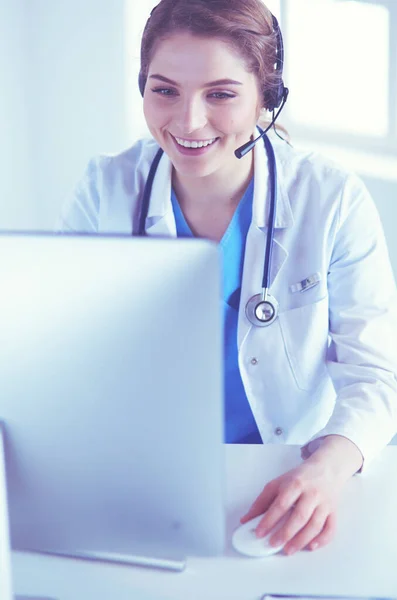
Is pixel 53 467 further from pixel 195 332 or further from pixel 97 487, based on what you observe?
pixel 195 332

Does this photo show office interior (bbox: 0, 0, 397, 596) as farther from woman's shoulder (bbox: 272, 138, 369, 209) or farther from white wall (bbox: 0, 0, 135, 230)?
woman's shoulder (bbox: 272, 138, 369, 209)

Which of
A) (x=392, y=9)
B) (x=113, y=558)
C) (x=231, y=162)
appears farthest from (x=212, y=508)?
(x=392, y=9)

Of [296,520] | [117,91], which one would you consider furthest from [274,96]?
[117,91]

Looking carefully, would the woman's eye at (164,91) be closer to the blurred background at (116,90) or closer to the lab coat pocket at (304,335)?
the lab coat pocket at (304,335)

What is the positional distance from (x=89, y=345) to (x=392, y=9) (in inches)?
77.1

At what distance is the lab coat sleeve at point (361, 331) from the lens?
1.08m

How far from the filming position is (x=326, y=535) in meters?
0.87

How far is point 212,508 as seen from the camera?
666mm

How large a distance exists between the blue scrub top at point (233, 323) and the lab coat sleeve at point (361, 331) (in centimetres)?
16

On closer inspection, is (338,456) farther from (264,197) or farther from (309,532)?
(264,197)

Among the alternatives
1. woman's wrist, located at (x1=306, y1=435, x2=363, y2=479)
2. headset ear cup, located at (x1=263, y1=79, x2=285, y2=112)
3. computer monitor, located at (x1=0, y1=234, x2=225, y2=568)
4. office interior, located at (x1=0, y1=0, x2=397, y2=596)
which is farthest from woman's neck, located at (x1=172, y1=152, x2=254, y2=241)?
office interior, located at (x1=0, y1=0, x2=397, y2=596)

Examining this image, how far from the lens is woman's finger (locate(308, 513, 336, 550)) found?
859mm

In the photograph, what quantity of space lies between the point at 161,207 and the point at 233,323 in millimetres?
247

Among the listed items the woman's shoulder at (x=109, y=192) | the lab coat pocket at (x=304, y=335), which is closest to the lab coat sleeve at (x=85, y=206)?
the woman's shoulder at (x=109, y=192)
